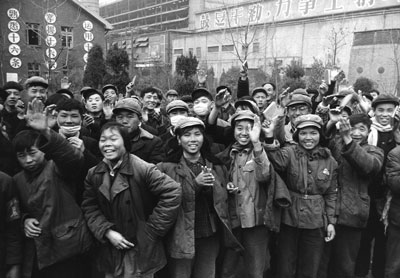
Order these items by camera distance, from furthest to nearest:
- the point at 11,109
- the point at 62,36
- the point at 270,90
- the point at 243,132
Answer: the point at 62,36 → the point at 270,90 → the point at 11,109 → the point at 243,132

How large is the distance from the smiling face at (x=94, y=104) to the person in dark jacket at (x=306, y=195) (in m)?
2.43

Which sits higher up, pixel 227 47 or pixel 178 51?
pixel 178 51

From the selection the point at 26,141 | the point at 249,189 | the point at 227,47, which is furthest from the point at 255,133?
the point at 227,47

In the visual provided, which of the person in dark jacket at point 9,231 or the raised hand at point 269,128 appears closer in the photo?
the person in dark jacket at point 9,231

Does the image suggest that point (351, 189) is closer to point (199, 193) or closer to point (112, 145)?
point (199, 193)

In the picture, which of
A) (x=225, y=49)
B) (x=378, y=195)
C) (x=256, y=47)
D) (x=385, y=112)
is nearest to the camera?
(x=378, y=195)

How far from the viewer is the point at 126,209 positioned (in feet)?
9.29

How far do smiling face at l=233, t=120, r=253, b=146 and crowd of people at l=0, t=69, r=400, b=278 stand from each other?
1 centimetres

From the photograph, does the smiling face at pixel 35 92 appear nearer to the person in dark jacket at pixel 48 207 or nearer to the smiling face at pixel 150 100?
the smiling face at pixel 150 100

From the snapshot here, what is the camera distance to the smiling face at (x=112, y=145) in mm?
2898

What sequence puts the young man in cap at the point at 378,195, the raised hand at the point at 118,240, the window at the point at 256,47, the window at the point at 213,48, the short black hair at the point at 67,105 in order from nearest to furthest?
the raised hand at the point at 118,240
the short black hair at the point at 67,105
the young man in cap at the point at 378,195
the window at the point at 256,47
the window at the point at 213,48

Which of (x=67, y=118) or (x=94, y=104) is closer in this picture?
(x=67, y=118)

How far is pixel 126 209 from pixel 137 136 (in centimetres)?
122

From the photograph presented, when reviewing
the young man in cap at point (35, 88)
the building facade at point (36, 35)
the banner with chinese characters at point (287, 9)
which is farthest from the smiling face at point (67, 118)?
the banner with chinese characters at point (287, 9)
